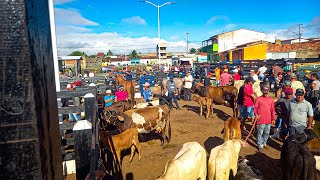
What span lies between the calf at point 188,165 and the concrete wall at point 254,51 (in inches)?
1274

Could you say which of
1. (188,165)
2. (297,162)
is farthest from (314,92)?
(188,165)

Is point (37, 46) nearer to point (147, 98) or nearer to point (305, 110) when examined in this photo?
point (305, 110)

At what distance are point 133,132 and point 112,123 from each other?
4.26ft

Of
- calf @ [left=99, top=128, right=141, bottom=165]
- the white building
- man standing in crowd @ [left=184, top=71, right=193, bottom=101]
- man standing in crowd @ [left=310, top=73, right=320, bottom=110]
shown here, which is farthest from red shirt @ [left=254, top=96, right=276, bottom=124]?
the white building

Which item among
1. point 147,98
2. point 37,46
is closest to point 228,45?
point 147,98

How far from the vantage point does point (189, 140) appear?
951 centimetres

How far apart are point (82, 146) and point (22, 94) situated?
1889 mm

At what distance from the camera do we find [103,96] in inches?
463

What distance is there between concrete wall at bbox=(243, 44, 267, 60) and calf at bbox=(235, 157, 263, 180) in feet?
105

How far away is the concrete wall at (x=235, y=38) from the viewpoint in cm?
5106

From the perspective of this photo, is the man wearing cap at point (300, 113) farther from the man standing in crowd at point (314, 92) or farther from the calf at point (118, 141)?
the calf at point (118, 141)

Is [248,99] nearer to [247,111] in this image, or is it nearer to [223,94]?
[247,111]

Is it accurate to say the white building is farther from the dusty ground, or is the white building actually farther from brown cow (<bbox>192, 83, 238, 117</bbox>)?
the dusty ground

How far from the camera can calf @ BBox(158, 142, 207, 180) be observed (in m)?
4.65
